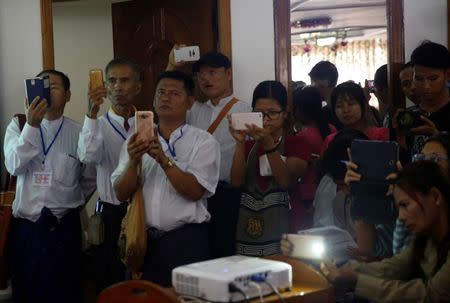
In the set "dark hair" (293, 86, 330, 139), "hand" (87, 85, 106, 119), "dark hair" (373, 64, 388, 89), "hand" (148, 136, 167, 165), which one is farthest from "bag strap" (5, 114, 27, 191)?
"dark hair" (373, 64, 388, 89)

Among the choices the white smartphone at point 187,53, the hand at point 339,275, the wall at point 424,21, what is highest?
the wall at point 424,21

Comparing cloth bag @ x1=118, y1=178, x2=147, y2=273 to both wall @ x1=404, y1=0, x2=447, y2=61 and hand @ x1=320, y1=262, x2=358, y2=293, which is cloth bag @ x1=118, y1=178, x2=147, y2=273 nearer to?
hand @ x1=320, y1=262, x2=358, y2=293

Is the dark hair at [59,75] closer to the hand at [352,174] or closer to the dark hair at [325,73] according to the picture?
the dark hair at [325,73]

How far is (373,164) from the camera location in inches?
83.7

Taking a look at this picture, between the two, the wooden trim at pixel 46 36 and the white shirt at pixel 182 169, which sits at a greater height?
the wooden trim at pixel 46 36

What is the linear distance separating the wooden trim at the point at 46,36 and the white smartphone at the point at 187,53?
0.67 meters

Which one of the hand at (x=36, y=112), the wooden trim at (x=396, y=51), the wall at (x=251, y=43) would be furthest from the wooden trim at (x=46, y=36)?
the wooden trim at (x=396, y=51)

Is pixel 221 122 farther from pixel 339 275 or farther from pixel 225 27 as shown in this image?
pixel 339 275

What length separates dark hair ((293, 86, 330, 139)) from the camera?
3.09 meters

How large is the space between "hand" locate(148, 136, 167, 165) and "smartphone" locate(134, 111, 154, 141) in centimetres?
2

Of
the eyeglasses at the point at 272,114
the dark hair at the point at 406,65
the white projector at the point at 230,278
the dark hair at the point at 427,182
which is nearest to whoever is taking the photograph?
the white projector at the point at 230,278

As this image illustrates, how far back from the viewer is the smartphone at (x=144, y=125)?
242 centimetres

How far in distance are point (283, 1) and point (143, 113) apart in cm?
110

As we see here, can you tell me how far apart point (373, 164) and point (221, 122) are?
963mm
